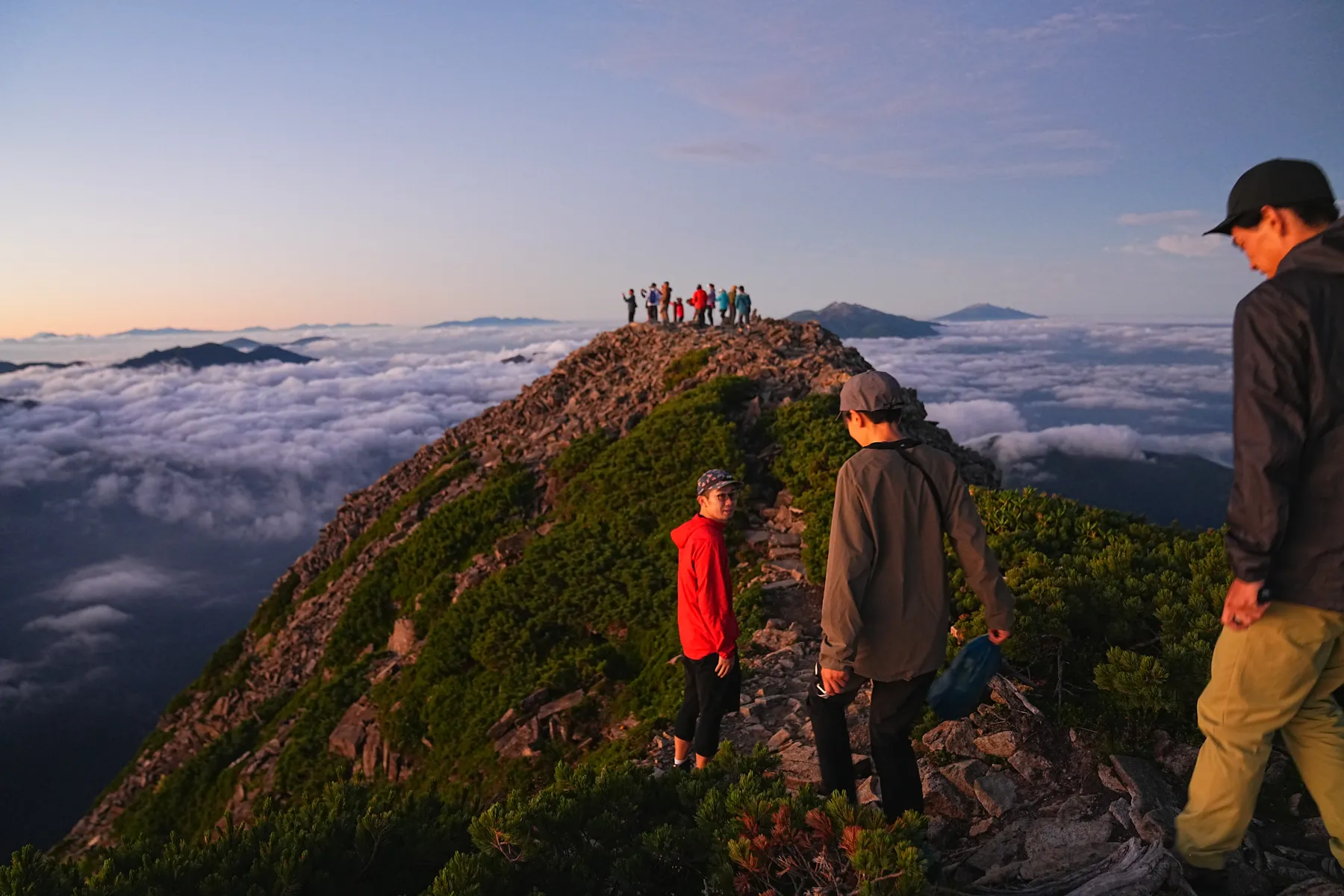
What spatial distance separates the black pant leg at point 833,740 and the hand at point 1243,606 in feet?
6.77

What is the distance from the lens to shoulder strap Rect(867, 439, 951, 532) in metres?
4.45

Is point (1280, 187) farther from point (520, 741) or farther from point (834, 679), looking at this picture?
point (520, 741)

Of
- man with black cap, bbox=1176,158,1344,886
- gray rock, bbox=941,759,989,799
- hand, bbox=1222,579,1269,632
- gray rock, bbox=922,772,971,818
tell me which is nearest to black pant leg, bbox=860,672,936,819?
gray rock, bbox=922,772,971,818

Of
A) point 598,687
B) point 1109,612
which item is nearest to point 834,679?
point 1109,612

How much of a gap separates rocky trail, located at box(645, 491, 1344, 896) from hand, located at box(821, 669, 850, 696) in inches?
42.5

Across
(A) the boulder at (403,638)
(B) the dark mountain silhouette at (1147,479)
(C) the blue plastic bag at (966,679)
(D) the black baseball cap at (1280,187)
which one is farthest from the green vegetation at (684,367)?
(B) the dark mountain silhouette at (1147,479)

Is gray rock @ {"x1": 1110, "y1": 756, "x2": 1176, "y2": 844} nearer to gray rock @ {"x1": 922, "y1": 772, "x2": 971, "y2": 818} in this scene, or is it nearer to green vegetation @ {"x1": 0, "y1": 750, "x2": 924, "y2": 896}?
gray rock @ {"x1": 922, "y1": 772, "x2": 971, "y2": 818}

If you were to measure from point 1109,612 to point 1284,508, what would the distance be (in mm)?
3729

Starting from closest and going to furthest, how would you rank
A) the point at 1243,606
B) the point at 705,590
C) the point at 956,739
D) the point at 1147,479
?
the point at 1243,606
the point at 956,739
the point at 705,590
the point at 1147,479

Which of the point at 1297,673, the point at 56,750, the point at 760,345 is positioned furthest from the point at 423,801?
the point at 56,750

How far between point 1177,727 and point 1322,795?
2152 mm

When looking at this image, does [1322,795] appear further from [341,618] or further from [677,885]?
[341,618]

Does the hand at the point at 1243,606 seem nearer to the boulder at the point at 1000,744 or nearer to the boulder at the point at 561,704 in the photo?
the boulder at the point at 1000,744

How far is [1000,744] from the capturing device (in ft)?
20.2
